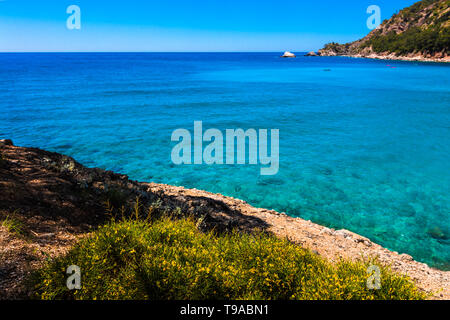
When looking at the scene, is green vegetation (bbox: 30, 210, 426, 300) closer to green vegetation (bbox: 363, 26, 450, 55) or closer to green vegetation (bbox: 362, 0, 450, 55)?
green vegetation (bbox: 363, 26, 450, 55)

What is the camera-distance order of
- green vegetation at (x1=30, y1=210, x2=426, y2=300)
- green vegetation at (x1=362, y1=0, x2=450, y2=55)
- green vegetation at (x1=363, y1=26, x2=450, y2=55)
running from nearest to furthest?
green vegetation at (x1=30, y1=210, x2=426, y2=300) < green vegetation at (x1=363, y1=26, x2=450, y2=55) < green vegetation at (x1=362, y1=0, x2=450, y2=55)

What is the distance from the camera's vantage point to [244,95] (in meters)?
43.3

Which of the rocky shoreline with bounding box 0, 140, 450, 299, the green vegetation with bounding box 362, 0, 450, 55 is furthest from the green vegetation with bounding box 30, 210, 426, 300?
the green vegetation with bounding box 362, 0, 450, 55

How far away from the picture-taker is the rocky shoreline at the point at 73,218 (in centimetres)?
489

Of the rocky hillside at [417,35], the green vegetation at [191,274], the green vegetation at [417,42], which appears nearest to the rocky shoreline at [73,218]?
the green vegetation at [191,274]

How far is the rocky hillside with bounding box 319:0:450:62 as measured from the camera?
125 meters

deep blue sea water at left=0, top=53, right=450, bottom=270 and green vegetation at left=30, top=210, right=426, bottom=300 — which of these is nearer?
green vegetation at left=30, top=210, right=426, bottom=300

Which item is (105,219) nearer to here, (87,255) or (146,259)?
(87,255)

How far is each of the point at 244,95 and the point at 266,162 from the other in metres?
27.4

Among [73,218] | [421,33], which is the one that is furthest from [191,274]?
[421,33]

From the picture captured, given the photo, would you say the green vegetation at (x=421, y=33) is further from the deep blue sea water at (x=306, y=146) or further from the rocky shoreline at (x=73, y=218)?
the rocky shoreline at (x=73, y=218)

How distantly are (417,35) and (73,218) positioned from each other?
187473 mm

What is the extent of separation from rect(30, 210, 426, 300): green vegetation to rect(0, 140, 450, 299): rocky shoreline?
69 cm
